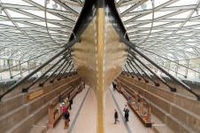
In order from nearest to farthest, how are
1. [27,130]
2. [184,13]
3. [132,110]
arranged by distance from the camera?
1. [184,13]
2. [27,130]
3. [132,110]

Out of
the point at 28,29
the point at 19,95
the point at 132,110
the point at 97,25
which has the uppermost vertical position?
the point at 28,29

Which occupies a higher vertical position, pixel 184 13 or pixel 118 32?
pixel 184 13

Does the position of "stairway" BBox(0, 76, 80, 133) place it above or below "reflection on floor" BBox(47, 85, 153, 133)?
above

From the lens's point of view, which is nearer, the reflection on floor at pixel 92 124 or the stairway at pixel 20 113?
the stairway at pixel 20 113

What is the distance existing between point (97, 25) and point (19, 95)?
41.4 feet

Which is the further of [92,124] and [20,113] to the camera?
[92,124]

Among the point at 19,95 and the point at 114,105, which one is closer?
the point at 19,95

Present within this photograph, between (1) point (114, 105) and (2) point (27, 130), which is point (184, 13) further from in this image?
(1) point (114, 105)

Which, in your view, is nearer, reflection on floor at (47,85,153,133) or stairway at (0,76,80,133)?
stairway at (0,76,80,133)

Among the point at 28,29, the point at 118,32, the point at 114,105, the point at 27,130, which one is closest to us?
the point at 118,32

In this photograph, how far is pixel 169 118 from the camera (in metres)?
23.8

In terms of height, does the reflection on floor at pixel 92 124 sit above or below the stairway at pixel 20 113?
below

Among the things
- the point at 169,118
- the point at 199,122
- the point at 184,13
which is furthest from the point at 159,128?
the point at 184,13

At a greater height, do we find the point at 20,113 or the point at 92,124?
the point at 20,113
